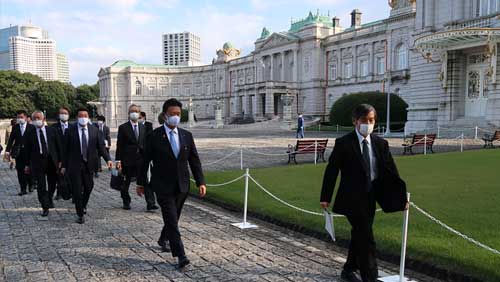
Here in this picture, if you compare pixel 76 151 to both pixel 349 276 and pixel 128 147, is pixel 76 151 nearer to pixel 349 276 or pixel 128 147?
pixel 128 147

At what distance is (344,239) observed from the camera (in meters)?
6.99

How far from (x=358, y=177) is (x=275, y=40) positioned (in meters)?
80.8

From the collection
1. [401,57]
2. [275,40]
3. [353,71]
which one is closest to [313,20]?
[275,40]

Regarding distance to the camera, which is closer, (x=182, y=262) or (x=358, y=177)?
(x=358, y=177)

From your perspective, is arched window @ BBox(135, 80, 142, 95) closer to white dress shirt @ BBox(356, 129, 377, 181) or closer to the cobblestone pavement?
the cobblestone pavement

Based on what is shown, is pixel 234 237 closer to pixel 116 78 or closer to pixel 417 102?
pixel 417 102

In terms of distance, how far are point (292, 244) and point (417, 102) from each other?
3266 centimetres

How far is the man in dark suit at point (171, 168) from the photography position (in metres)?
5.86

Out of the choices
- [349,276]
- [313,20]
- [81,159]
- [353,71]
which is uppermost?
[313,20]

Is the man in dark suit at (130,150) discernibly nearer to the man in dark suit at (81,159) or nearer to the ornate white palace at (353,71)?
the man in dark suit at (81,159)

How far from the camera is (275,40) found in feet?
274

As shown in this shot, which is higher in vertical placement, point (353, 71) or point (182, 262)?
point (353, 71)

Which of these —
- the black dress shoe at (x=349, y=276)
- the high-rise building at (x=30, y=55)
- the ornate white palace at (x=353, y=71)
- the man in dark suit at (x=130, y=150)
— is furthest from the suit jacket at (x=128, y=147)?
the high-rise building at (x=30, y=55)

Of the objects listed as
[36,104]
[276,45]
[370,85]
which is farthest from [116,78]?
[370,85]
